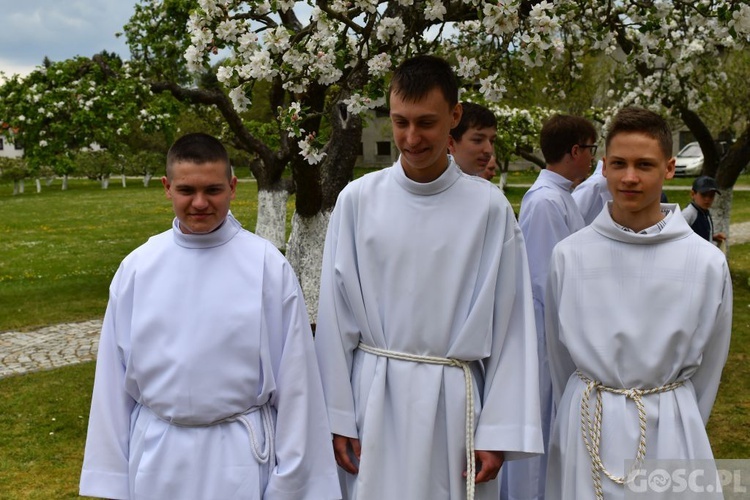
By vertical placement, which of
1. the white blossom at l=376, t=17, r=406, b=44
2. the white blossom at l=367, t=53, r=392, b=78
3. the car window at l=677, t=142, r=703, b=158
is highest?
the car window at l=677, t=142, r=703, b=158

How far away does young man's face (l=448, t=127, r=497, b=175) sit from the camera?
165 inches

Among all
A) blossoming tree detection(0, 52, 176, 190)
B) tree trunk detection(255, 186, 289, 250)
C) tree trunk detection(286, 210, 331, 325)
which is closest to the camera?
tree trunk detection(286, 210, 331, 325)

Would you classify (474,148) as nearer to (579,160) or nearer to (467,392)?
(579,160)

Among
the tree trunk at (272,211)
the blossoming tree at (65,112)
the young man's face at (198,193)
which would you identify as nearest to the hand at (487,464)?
the young man's face at (198,193)

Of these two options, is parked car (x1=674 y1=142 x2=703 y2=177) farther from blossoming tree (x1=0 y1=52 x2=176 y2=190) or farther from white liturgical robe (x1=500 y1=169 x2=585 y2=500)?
white liturgical robe (x1=500 y1=169 x2=585 y2=500)

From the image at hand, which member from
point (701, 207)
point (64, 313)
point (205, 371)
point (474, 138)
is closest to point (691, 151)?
point (701, 207)

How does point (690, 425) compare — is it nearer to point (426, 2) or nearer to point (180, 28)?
point (426, 2)

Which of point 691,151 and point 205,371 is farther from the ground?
point 691,151

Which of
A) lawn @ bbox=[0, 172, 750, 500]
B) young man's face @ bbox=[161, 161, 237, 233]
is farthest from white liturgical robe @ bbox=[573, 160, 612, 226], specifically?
young man's face @ bbox=[161, 161, 237, 233]

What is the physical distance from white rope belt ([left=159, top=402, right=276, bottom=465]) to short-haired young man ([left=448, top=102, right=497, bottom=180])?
1884 mm

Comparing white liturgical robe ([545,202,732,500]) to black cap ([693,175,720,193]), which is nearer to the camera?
white liturgical robe ([545,202,732,500])

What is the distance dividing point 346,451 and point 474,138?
1.88 metres

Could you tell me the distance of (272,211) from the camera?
549 inches

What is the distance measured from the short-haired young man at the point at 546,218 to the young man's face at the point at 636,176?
92 cm
